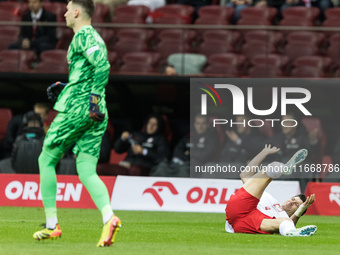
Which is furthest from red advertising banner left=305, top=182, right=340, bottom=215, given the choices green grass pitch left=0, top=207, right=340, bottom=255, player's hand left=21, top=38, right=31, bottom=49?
player's hand left=21, top=38, right=31, bottom=49

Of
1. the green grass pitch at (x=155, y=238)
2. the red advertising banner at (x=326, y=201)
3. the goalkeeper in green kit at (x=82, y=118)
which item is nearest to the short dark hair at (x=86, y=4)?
the goalkeeper in green kit at (x=82, y=118)

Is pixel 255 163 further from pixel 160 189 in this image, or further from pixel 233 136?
pixel 233 136

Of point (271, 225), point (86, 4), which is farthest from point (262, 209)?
point (86, 4)

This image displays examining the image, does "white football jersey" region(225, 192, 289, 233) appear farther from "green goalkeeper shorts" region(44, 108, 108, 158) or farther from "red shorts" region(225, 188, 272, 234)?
"green goalkeeper shorts" region(44, 108, 108, 158)

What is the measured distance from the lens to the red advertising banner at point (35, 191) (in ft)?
49.3

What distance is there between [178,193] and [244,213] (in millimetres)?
4878

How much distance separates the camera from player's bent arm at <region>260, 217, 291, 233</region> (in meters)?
10.1

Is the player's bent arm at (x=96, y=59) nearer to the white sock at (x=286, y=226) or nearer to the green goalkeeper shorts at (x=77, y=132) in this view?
the green goalkeeper shorts at (x=77, y=132)

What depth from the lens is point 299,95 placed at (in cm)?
1767

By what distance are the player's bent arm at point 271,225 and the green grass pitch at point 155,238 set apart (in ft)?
0.76

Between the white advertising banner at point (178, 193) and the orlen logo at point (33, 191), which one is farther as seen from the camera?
the orlen logo at point (33, 191)

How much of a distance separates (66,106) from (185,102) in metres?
11.2

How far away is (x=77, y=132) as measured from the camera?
7883mm

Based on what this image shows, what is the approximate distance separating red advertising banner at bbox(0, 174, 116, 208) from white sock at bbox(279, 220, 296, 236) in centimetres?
571
